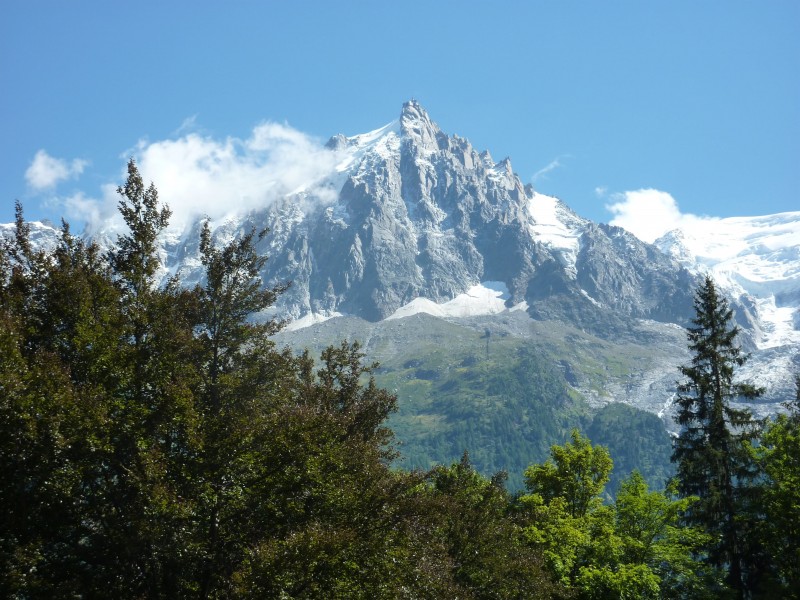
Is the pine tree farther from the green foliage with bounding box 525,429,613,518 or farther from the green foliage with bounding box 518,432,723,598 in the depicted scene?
the green foliage with bounding box 525,429,613,518

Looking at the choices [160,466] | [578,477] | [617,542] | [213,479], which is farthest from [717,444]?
[160,466]

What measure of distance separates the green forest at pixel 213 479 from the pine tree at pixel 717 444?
5412 millimetres

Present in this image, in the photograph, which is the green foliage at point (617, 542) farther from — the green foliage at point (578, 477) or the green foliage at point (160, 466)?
the green foliage at point (160, 466)

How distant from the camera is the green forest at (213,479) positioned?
18.1 m

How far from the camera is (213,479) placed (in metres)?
20.1

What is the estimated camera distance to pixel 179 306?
2530cm

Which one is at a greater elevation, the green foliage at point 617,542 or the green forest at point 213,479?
the green forest at point 213,479

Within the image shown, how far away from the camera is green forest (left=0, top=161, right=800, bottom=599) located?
59.3 ft

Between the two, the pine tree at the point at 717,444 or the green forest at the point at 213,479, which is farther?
the pine tree at the point at 717,444

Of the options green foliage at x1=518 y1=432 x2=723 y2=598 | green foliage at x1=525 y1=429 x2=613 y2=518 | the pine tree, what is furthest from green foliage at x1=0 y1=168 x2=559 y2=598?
the pine tree

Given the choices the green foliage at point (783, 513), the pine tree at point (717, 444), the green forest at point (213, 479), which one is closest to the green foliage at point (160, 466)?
the green forest at point (213, 479)

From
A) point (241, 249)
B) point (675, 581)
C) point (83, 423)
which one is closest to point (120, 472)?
point (83, 423)

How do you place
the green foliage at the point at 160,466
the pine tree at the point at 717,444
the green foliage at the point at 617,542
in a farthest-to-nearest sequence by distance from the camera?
the pine tree at the point at 717,444 → the green foliage at the point at 617,542 → the green foliage at the point at 160,466

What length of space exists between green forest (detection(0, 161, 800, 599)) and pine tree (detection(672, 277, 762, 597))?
17.8 feet
